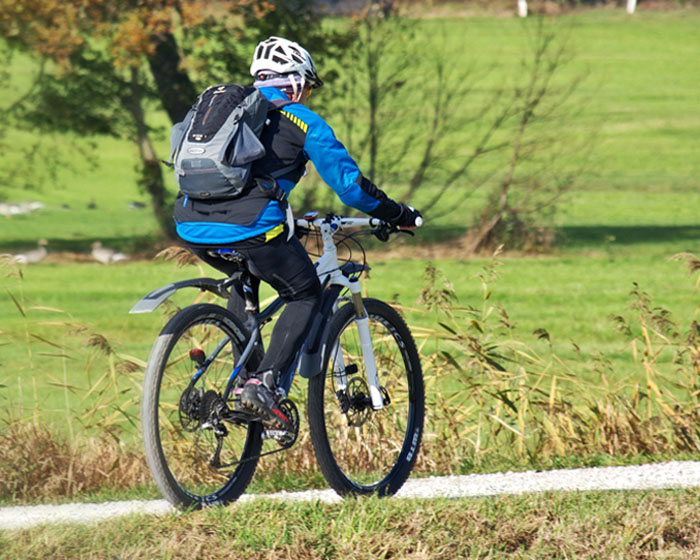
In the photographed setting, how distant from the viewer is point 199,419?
459 cm

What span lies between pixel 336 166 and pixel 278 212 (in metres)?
0.31

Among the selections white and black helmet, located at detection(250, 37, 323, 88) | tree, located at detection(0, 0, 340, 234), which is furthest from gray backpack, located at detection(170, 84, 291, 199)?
tree, located at detection(0, 0, 340, 234)

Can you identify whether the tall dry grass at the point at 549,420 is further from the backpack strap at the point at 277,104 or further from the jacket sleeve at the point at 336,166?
the backpack strap at the point at 277,104

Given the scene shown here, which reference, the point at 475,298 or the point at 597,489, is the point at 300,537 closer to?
the point at 597,489

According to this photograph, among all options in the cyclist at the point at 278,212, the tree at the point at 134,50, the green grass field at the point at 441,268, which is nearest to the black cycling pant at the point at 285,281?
the cyclist at the point at 278,212

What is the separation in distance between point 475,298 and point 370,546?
992cm

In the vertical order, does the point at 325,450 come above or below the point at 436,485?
above

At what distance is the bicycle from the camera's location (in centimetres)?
447

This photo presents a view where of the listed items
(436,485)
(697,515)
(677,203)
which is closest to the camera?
(697,515)

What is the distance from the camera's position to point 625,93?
38062mm

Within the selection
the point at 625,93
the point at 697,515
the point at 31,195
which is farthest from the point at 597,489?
the point at 625,93

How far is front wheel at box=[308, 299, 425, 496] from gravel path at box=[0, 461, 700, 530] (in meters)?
0.14

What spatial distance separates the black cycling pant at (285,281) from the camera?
450 cm

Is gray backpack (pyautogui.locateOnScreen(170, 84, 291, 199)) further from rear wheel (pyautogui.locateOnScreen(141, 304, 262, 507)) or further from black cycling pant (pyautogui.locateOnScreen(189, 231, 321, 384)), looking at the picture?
rear wheel (pyautogui.locateOnScreen(141, 304, 262, 507))
